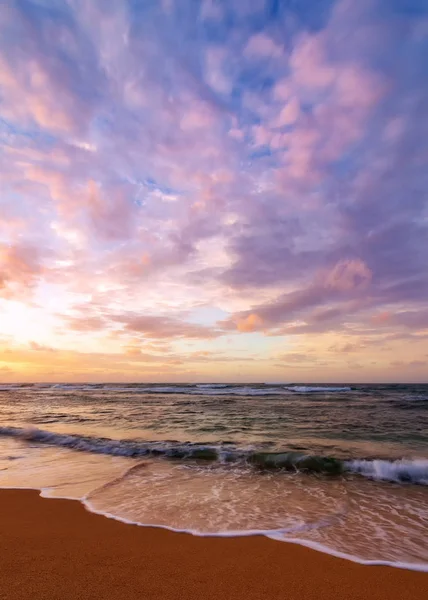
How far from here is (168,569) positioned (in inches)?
143

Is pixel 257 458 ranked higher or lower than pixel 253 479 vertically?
higher

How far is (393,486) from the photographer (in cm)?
705

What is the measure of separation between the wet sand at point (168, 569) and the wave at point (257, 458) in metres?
4.38

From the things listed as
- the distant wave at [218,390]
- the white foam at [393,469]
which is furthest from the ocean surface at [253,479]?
the distant wave at [218,390]

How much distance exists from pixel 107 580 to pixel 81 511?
7.28ft

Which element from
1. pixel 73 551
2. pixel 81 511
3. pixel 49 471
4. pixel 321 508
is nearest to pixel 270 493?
pixel 321 508

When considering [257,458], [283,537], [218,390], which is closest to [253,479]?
[257,458]

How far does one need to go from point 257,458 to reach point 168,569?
574 cm

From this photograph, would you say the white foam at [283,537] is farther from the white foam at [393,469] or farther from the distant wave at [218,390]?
the distant wave at [218,390]

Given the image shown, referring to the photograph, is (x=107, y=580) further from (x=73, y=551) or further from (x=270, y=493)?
(x=270, y=493)

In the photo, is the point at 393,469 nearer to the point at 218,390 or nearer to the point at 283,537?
the point at 283,537

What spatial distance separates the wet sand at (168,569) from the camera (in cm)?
321

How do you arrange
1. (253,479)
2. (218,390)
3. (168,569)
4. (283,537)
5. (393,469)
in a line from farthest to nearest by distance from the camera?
1. (218,390)
2. (393,469)
3. (253,479)
4. (283,537)
5. (168,569)

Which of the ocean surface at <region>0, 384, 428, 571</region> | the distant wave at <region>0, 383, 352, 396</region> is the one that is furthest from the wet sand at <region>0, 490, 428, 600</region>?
the distant wave at <region>0, 383, 352, 396</region>
